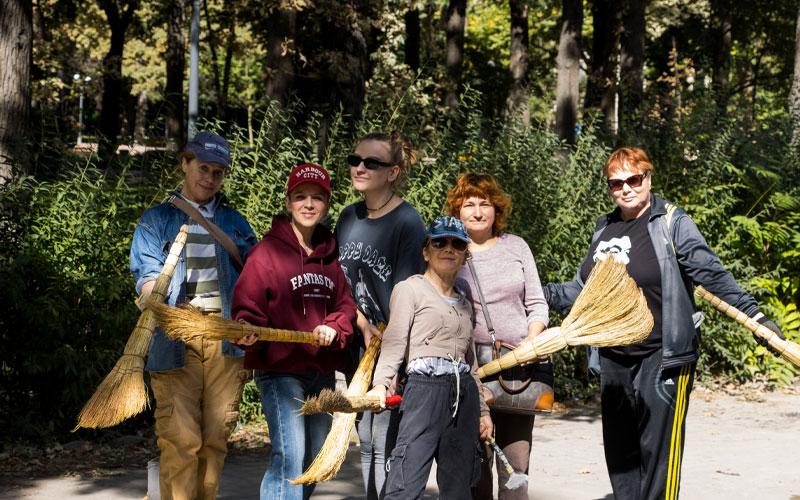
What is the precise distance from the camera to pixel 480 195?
570cm

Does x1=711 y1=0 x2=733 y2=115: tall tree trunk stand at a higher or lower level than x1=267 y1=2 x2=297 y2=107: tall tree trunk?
higher

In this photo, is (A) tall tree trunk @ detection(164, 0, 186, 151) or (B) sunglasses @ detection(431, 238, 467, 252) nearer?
(B) sunglasses @ detection(431, 238, 467, 252)

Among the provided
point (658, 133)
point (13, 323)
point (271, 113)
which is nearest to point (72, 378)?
point (13, 323)

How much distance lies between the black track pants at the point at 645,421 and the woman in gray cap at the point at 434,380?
92cm

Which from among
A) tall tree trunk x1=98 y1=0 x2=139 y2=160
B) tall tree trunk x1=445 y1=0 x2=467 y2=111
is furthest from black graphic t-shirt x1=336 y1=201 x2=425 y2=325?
tall tree trunk x1=98 y1=0 x2=139 y2=160

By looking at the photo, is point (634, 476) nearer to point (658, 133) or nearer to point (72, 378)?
point (72, 378)

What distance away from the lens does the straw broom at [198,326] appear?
Result: 16.2ft

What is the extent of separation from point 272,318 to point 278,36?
10.4 meters

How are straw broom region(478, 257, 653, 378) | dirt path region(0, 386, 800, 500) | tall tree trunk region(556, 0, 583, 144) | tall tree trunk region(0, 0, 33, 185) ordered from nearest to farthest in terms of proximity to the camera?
1. straw broom region(478, 257, 653, 378)
2. dirt path region(0, 386, 800, 500)
3. tall tree trunk region(0, 0, 33, 185)
4. tall tree trunk region(556, 0, 583, 144)

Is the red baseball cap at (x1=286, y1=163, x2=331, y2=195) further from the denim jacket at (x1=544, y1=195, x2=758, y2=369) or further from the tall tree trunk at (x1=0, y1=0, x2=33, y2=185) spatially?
the tall tree trunk at (x1=0, y1=0, x2=33, y2=185)

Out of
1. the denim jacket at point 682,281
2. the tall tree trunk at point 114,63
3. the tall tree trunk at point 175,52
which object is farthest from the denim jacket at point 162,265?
the tall tree trunk at point 114,63

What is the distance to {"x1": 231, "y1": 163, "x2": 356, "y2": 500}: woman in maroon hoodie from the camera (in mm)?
5207

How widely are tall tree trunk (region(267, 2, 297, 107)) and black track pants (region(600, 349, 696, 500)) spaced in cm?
924

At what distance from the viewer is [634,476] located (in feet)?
19.1
